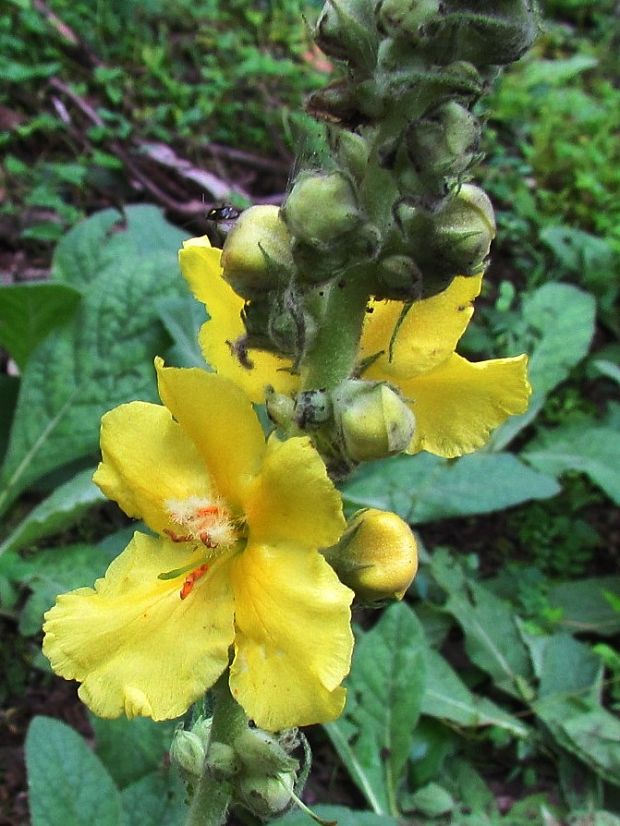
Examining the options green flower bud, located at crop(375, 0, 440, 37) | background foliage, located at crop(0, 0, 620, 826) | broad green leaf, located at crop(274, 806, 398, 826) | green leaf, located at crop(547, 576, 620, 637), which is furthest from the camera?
green leaf, located at crop(547, 576, 620, 637)

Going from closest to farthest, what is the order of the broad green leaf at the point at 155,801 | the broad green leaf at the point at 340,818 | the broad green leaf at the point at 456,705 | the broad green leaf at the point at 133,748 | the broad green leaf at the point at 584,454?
the broad green leaf at the point at 340,818 < the broad green leaf at the point at 155,801 < the broad green leaf at the point at 133,748 < the broad green leaf at the point at 456,705 < the broad green leaf at the point at 584,454

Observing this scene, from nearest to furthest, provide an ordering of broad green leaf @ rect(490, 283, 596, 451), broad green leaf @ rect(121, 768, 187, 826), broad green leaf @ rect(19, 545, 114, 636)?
broad green leaf @ rect(121, 768, 187, 826) → broad green leaf @ rect(19, 545, 114, 636) → broad green leaf @ rect(490, 283, 596, 451)

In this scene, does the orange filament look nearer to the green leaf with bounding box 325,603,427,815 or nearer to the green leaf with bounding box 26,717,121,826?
the green leaf with bounding box 26,717,121,826

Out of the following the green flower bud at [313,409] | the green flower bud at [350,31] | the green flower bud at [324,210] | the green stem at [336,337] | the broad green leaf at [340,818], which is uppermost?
the green flower bud at [350,31]

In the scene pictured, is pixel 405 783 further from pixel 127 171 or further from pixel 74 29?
pixel 74 29

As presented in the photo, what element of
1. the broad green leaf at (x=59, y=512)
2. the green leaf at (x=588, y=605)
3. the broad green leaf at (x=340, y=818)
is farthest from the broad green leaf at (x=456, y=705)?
the broad green leaf at (x=59, y=512)

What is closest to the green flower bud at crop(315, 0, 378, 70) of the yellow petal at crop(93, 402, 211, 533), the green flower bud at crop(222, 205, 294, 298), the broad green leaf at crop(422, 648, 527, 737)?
the green flower bud at crop(222, 205, 294, 298)

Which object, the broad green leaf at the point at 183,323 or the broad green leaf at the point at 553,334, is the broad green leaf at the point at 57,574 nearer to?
the broad green leaf at the point at 183,323
